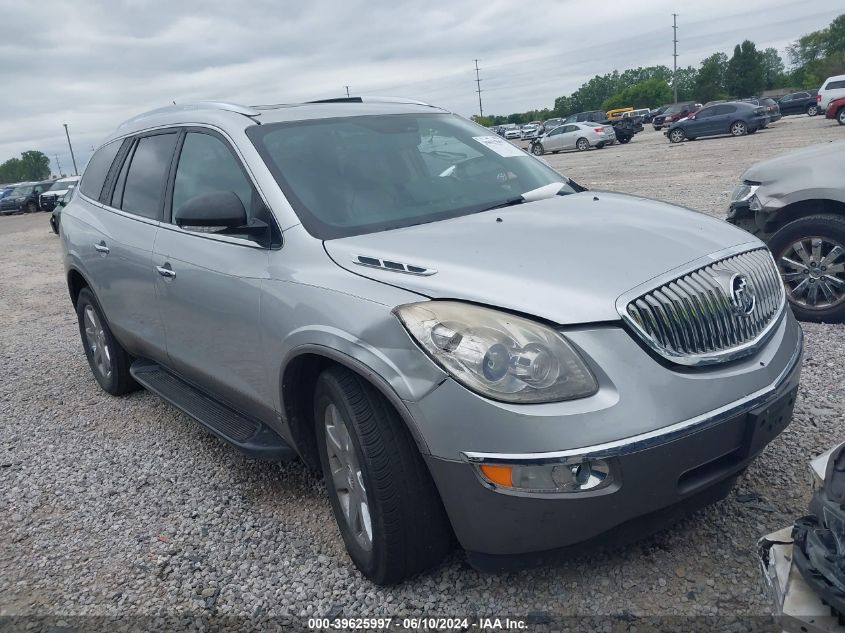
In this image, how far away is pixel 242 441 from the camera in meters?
3.40

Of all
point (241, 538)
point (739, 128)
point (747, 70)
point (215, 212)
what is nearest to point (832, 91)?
point (739, 128)

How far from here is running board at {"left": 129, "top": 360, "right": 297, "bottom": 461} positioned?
3307mm

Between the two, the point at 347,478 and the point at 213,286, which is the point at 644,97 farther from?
the point at 347,478

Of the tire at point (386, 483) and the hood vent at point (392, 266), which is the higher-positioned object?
the hood vent at point (392, 266)

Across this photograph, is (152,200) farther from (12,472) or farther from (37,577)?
(37,577)

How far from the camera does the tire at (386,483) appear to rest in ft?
8.19

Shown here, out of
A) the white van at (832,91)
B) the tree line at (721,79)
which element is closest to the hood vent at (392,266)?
the white van at (832,91)

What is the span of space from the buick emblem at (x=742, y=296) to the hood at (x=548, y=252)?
15cm

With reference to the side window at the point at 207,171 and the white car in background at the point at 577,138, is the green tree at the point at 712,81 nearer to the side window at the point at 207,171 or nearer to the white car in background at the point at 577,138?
the white car in background at the point at 577,138

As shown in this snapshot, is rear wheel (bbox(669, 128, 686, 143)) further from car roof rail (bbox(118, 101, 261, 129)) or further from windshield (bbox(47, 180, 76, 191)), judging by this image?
car roof rail (bbox(118, 101, 261, 129))

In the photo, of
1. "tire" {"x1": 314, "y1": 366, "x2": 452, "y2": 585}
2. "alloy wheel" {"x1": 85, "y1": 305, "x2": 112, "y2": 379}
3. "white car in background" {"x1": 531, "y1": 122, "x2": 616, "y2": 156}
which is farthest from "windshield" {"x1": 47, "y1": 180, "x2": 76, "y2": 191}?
"tire" {"x1": 314, "y1": 366, "x2": 452, "y2": 585}

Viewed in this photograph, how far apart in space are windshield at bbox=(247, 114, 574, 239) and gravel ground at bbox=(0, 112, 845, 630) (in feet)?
4.59

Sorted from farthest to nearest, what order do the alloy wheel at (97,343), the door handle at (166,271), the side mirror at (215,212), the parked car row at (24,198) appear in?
the parked car row at (24,198), the alloy wheel at (97,343), the door handle at (166,271), the side mirror at (215,212)

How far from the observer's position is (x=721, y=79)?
92.6 m
